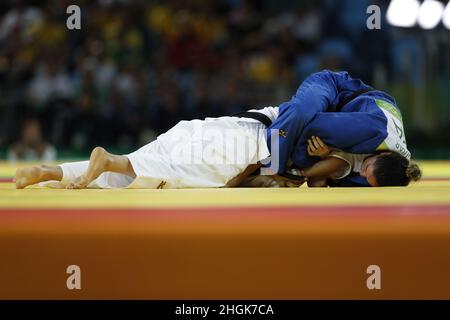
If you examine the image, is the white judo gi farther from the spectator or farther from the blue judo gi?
the spectator

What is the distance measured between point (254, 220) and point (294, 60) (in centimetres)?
649

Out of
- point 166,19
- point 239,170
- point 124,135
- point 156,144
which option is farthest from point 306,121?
point 166,19

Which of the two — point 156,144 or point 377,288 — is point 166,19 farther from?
→ point 377,288

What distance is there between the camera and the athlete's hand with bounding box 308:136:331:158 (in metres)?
2.95

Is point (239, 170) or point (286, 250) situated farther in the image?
point (239, 170)

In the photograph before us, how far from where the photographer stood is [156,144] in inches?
126

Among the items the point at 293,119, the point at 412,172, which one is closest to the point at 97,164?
the point at 293,119

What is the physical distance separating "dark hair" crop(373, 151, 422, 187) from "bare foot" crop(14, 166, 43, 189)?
5.05 feet

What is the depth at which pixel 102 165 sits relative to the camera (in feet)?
9.41

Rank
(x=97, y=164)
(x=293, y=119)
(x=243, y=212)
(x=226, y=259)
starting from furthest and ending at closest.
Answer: (x=293, y=119) → (x=97, y=164) → (x=243, y=212) → (x=226, y=259)

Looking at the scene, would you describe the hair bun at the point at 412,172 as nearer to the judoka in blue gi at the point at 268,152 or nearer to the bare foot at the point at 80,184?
the judoka in blue gi at the point at 268,152

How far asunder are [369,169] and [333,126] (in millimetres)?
268

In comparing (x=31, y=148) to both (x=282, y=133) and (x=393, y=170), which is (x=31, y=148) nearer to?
(x=282, y=133)

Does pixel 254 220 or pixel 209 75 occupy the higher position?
pixel 209 75
